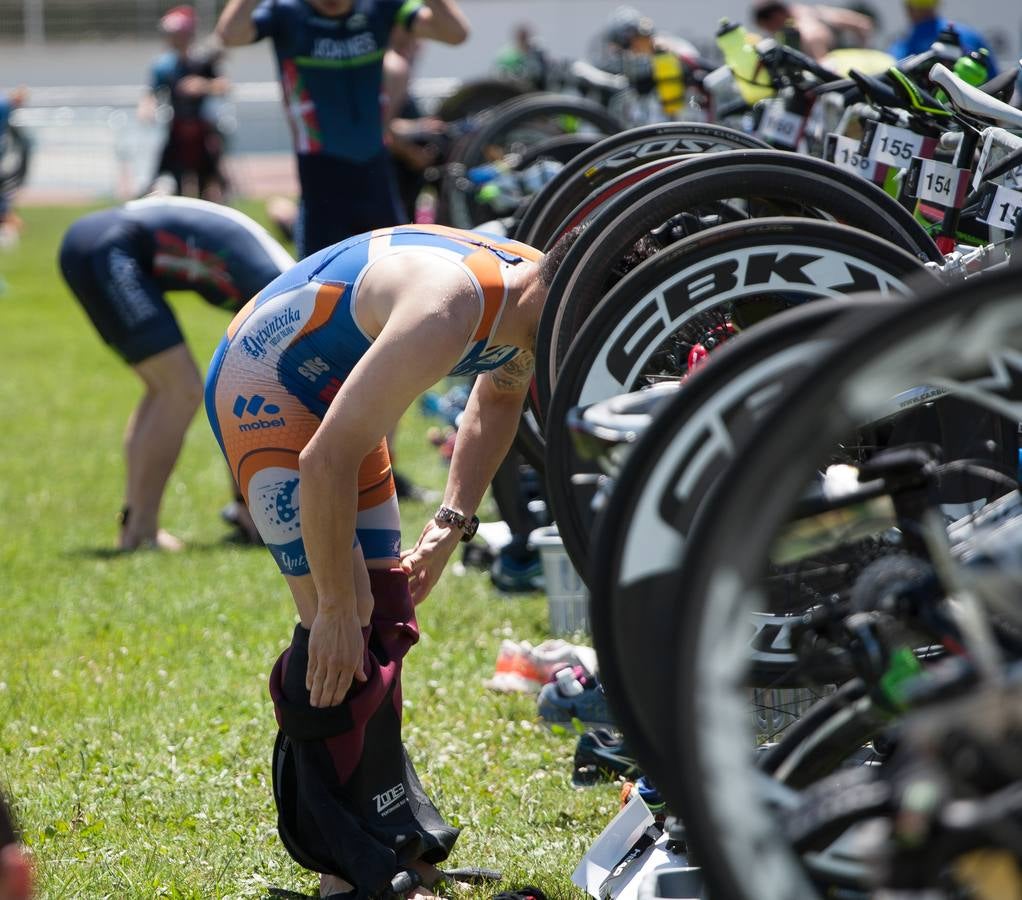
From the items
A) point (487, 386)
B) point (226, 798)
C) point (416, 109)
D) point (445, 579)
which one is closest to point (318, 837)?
point (226, 798)

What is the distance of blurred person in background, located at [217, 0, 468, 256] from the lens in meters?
6.51

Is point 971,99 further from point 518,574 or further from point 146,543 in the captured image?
point 146,543

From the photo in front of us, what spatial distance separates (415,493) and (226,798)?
352cm

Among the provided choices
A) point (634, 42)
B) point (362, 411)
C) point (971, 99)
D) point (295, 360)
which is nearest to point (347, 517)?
point (362, 411)

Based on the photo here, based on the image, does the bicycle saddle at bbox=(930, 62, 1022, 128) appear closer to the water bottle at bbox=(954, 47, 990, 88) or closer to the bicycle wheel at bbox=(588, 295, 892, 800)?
the water bottle at bbox=(954, 47, 990, 88)

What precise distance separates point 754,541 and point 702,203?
63.2 inches

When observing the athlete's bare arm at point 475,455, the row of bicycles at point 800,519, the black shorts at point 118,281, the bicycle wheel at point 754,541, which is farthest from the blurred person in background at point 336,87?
the bicycle wheel at point 754,541

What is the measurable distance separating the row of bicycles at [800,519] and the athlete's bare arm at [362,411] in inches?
Result: 10.0

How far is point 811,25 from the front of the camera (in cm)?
896

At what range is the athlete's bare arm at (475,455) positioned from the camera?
10.9 feet

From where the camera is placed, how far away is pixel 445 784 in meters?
3.69

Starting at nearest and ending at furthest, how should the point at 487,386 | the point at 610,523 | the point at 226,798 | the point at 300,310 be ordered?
the point at 610,523 → the point at 300,310 → the point at 487,386 → the point at 226,798

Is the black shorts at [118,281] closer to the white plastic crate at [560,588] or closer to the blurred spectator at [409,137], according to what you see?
the white plastic crate at [560,588]

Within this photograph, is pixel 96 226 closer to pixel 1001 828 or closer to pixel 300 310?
pixel 300 310
